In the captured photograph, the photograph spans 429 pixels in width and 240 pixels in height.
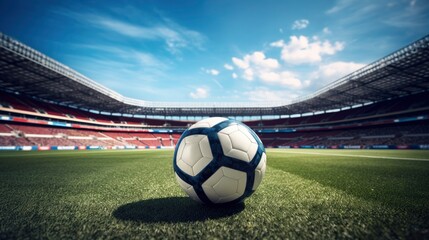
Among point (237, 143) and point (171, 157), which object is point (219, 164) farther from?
point (171, 157)

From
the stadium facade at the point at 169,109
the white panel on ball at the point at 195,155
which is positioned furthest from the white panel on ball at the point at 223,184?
the stadium facade at the point at 169,109

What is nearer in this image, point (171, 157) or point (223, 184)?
point (223, 184)

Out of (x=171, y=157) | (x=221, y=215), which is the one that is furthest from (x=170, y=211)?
(x=171, y=157)

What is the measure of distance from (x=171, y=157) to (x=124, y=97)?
3314cm

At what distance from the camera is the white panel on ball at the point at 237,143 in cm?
228

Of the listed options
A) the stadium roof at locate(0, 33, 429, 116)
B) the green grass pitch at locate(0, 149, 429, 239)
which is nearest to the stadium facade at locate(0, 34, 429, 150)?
the stadium roof at locate(0, 33, 429, 116)

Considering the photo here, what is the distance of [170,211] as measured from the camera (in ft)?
7.44

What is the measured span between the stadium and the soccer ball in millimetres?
222

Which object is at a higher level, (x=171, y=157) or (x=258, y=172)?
(x=258, y=172)

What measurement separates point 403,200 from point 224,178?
2.46 meters

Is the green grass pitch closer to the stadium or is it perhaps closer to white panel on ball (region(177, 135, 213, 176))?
the stadium

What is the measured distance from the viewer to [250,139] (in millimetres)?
2520

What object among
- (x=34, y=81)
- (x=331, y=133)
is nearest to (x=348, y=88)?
(x=331, y=133)

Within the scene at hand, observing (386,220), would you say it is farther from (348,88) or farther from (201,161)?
(348,88)
